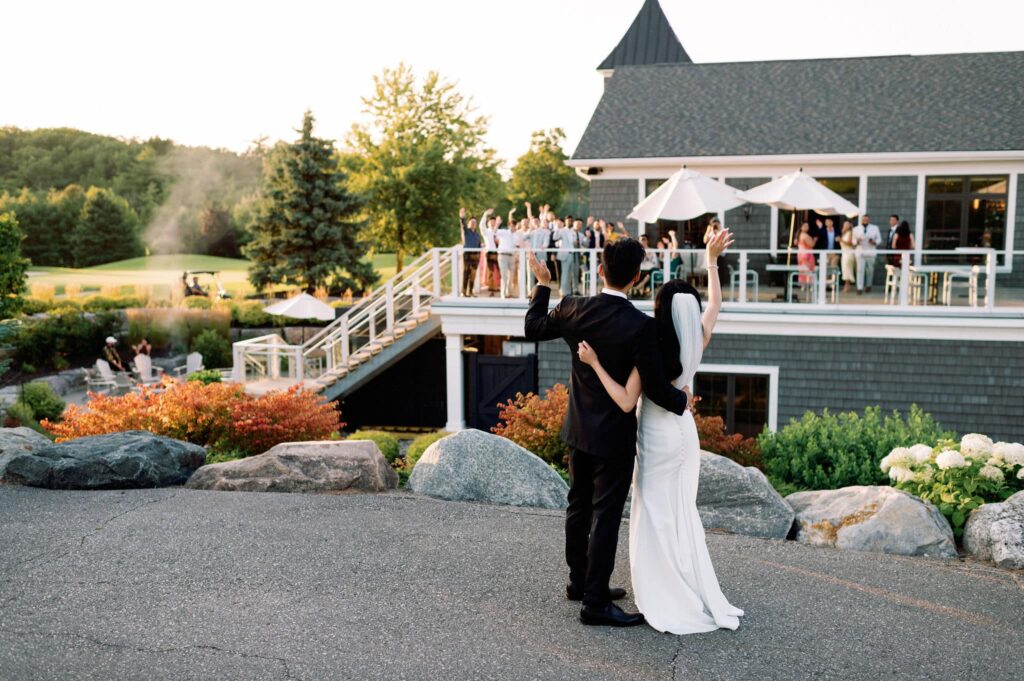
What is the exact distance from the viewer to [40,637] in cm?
518

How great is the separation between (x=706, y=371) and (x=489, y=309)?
12.8 ft

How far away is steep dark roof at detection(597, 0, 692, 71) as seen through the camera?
2808 cm

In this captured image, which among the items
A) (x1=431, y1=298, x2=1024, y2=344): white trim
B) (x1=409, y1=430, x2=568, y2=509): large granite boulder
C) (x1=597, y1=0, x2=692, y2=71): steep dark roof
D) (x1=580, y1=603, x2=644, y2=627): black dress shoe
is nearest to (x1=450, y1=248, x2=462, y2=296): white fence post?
(x1=431, y1=298, x2=1024, y2=344): white trim

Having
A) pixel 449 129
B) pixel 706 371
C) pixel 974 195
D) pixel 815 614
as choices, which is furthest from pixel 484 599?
pixel 449 129

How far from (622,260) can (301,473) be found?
4449 millimetres

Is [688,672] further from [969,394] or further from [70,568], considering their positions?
[969,394]

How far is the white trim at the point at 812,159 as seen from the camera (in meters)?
18.6

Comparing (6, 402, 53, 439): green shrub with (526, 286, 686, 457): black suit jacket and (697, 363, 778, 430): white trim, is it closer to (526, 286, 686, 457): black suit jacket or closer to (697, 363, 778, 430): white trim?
(697, 363, 778, 430): white trim

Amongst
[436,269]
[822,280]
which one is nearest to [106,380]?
[436,269]

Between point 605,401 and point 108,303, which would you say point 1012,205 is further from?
point 108,303

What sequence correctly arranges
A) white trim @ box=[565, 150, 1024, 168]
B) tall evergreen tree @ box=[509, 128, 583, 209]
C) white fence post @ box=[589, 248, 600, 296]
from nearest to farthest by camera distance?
white fence post @ box=[589, 248, 600, 296] → white trim @ box=[565, 150, 1024, 168] → tall evergreen tree @ box=[509, 128, 583, 209]

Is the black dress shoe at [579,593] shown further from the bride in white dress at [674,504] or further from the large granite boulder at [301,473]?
the large granite boulder at [301,473]

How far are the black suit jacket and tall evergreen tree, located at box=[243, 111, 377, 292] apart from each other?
97.7 ft

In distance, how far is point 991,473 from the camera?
7.82 m
